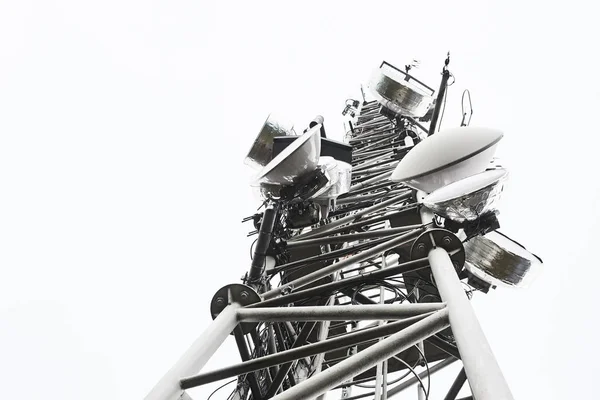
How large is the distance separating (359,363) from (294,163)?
1.61m

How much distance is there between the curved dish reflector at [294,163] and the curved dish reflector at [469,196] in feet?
2.64

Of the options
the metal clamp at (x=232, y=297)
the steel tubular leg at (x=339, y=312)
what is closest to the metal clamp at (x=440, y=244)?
the steel tubular leg at (x=339, y=312)

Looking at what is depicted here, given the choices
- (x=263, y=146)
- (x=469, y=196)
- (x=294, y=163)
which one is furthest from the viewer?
(x=263, y=146)

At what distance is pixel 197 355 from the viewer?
7.32ft

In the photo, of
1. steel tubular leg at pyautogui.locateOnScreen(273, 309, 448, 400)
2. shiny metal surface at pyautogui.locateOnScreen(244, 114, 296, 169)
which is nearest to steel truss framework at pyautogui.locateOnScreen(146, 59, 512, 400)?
steel tubular leg at pyautogui.locateOnScreen(273, 309, 448, 400)

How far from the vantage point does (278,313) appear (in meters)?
2.42

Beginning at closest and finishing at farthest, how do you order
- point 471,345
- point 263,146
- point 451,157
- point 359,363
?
point 471,345
point 359,363
point 451,157
point 263,146

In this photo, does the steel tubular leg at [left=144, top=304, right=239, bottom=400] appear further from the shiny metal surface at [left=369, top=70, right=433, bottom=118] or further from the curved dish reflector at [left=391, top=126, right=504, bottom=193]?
the shiny metal surface at [left=369, top=70, right=433, bottom=118]

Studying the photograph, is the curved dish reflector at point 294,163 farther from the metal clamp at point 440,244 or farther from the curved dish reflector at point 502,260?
the curved dish reflector at point 502,260

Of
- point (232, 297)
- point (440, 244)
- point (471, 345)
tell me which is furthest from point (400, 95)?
point (471, 345)

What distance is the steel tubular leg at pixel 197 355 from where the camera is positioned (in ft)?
6.61

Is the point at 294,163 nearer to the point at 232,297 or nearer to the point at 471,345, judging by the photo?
the point at 232,297

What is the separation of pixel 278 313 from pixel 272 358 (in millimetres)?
230

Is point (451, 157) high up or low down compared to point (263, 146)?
down
